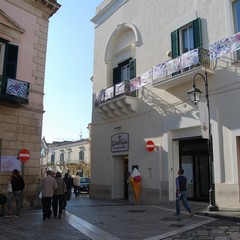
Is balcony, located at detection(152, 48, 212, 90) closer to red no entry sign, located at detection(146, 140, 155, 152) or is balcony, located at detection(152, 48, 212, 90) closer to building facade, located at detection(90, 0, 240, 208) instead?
building facade, located at detection(90, 0, 240, 208)

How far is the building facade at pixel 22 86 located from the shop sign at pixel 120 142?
203 inches

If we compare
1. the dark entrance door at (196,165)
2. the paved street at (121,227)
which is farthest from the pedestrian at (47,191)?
the dark entrance door at (196,165)

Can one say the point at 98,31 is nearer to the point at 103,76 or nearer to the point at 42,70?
the point at 103,76

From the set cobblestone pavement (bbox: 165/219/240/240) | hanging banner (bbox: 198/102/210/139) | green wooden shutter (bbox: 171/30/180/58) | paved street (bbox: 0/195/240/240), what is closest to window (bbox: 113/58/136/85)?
green wooden shutter (bbox: 171/30/180/58)

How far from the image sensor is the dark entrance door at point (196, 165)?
1470 cm

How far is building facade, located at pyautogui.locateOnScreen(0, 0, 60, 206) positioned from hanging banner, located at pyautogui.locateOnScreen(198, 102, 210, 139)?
24.2ft

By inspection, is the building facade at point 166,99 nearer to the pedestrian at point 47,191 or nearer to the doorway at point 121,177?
the doorway at point 121,177

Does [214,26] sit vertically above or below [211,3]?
below

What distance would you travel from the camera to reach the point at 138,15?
19.0m

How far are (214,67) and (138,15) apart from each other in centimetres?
715

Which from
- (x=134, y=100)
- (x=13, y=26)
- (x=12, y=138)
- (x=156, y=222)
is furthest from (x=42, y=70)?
(x=156, y=222)

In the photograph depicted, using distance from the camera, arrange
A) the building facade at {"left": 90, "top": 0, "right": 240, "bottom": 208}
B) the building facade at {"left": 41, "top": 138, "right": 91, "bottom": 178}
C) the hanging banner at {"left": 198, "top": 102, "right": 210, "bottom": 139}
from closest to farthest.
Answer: the hanging banner at {"left": 198, "top": 102, "right": 210, "bottom": 139} → the building facade at {"left": 90, "top": 0, "right": 240, "bottom": 208} → the building facade at {"left": 41, "top": 138, "right": 91, "bottom": 178}

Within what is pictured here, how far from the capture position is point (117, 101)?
18250 millimetres

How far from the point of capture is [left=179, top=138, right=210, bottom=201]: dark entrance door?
14695mm
